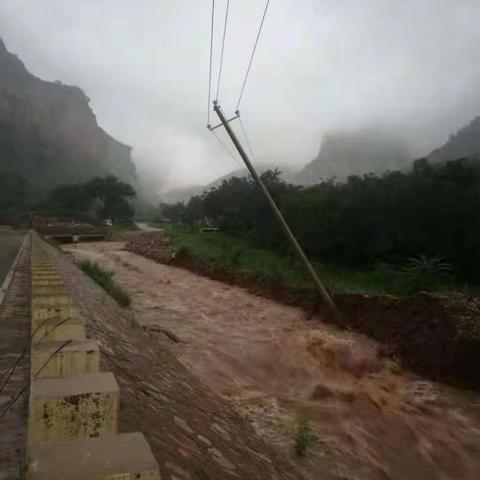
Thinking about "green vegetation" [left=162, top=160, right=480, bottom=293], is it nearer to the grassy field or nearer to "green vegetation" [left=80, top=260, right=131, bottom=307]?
the grassy field

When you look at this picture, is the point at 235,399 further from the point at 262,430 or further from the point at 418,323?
the point at 418,323

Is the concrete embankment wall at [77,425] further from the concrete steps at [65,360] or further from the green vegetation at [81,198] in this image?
the green vegetation at [81,198]

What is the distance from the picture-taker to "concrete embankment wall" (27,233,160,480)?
2123mm

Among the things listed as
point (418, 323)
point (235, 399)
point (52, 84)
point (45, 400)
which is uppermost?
point (52, 84)

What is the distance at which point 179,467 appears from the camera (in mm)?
3375

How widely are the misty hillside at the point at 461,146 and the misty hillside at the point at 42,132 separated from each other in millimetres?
91758

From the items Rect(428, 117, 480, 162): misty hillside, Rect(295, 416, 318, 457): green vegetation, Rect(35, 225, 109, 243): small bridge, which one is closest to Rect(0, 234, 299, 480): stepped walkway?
Rect(295, 416, 318, 457): green vegetation

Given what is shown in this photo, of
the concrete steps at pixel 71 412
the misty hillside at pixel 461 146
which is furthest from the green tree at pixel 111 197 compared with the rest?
the concrete steps at pixel 71 412

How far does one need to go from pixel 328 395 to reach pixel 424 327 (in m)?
3.52

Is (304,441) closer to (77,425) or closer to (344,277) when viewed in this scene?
(77,425)

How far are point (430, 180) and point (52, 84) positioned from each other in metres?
202

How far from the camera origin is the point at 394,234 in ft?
73.2

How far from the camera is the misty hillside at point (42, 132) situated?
138 meters

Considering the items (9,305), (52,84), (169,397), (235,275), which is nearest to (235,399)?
(169,397)
